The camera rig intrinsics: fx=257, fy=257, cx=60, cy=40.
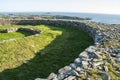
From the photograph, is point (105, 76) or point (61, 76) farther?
point (105, 76)

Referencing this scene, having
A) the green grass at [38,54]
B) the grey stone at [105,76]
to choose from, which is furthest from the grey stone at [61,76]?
the green grass at [38,54]

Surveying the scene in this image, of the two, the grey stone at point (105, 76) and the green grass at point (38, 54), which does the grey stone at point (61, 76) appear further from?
the green grass at point (38, 54)

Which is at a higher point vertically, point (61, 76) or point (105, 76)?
point (61, 76)

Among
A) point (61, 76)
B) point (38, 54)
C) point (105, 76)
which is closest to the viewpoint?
point (61, 76)

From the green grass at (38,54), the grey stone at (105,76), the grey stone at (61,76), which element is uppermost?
the grey stone at (61,76)

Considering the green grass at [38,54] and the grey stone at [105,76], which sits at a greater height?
the grey stone at [105,76]

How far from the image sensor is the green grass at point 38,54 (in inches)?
853

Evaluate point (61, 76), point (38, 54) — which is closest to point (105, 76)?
point (61, 76)

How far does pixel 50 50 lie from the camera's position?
28.0 meters

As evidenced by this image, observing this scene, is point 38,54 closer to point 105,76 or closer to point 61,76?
point 105,76

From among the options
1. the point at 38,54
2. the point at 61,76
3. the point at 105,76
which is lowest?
the point at 38,54

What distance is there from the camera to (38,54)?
26.9m

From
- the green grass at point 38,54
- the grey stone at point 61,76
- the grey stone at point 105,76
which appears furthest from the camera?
the green grass at point 38,54

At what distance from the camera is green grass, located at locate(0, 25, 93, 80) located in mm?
21672
